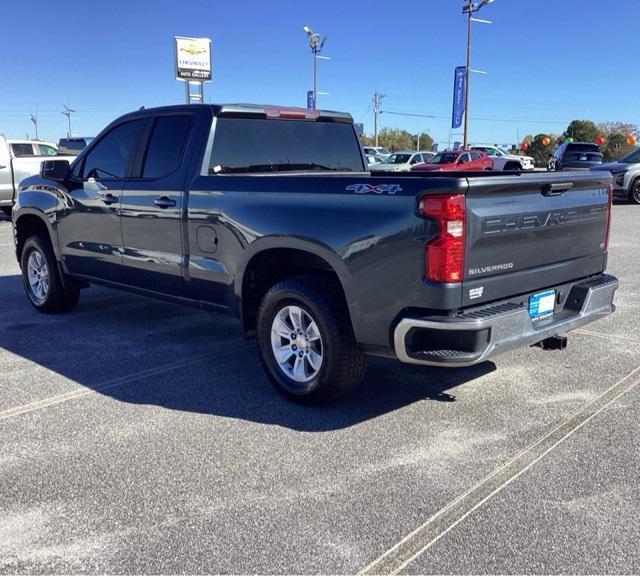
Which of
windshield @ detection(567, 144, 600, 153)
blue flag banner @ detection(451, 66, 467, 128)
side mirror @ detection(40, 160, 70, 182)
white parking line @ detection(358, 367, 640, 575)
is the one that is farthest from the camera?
blue flag banner @ detection(451, 66, 467, 128)

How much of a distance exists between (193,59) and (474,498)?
105 ft

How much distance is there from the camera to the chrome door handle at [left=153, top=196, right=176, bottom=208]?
4930mm

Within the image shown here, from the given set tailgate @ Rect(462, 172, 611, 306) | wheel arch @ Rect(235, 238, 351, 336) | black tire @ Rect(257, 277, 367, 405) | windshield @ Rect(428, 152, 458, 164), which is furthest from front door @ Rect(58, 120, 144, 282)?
windshield @ Rect(428, 152, 458, 164)

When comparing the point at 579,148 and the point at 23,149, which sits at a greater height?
the point at 579,148

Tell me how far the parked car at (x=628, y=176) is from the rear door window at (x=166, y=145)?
16.1m

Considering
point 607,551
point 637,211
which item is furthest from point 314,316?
point 637,211

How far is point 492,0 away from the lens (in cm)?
3688

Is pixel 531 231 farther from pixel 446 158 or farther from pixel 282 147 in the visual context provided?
pixel 446 158

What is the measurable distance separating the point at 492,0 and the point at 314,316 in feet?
124

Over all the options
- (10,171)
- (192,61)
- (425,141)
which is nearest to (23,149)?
(10,171)

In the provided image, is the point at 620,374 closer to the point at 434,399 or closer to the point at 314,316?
the point at 434,399

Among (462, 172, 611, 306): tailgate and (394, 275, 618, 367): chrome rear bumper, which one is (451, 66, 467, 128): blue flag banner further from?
(394, 275, 618, 367): chrome rear bumper

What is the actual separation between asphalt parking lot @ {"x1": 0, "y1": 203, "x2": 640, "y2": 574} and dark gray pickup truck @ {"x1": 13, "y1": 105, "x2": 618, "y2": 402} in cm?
49

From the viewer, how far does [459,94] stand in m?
41.2
